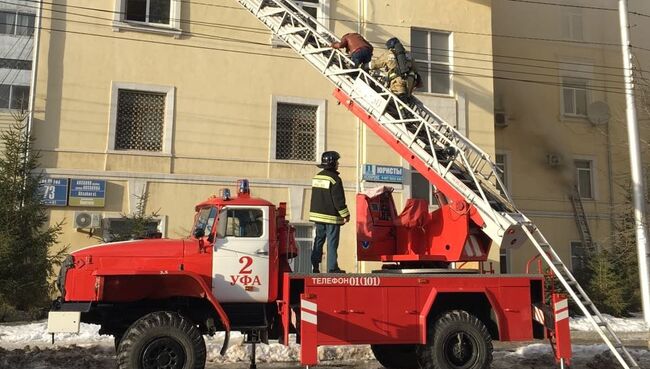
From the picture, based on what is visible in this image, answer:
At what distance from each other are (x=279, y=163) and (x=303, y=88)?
7.87ft

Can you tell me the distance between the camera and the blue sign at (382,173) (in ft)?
53.0

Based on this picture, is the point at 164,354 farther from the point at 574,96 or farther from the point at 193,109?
the point at 574,96

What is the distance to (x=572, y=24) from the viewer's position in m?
21.6

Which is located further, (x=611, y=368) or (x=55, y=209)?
(x=55, y=209)

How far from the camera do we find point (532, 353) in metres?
9.85

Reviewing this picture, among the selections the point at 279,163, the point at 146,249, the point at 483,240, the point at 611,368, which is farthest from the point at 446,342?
the point at 279,163

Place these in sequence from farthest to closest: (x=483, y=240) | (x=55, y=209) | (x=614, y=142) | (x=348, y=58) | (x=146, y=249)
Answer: (x=614, y=142)
(x=55, y=209)
(x=348, y=58)
(x=483, y=240)
(x=146, y=249)

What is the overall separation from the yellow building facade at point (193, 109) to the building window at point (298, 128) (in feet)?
0.11

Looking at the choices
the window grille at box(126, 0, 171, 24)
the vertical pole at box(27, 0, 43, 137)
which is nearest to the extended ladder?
the window grille at box(126, 0, 171, 24)

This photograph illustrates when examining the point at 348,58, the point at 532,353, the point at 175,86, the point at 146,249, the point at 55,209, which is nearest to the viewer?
the point at 146,249

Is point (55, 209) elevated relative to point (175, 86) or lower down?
lower down

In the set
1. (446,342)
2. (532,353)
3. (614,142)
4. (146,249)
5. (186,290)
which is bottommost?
(532,353)

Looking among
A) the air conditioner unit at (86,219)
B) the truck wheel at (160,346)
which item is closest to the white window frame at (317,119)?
the air conditioner unit at (86,219)

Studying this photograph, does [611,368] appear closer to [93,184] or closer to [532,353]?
[532,353]
